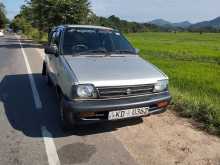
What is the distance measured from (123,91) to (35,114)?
7.33ft

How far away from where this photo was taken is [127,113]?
4512 mm

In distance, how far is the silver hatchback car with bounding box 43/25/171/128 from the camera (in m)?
4.34

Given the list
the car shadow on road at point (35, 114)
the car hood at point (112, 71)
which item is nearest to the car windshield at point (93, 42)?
the car hood at point (112, 71)

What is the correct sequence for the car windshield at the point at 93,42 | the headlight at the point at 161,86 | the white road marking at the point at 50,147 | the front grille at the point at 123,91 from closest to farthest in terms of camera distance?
the white road marking at the point at 50,147 < the front grille at the point at 123,91 < the headlight at the point at 161,86 < the car windshield at the point at 93,42

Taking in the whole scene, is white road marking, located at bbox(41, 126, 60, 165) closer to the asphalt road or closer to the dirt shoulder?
the asphalt road

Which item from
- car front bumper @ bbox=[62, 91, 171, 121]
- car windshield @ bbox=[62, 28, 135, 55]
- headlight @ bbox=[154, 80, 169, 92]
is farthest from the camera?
car windshield @ bbox=[62, 28, 135, 55]

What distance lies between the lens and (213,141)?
179 inches

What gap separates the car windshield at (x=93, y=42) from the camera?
18.4ft

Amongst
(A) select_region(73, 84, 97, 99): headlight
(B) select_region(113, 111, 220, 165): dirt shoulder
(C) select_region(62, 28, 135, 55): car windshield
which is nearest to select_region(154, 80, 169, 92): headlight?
(B) select_region(113, 111, 220, 165): dirt shoulder

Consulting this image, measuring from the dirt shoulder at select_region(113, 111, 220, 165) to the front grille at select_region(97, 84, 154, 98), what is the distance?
0.72 meters

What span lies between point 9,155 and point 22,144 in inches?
14.7

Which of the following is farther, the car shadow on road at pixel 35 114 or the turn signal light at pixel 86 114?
the car shadow on road at pixel 35 114

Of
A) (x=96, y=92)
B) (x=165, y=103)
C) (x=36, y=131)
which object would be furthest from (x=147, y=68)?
(x=36, y=131)

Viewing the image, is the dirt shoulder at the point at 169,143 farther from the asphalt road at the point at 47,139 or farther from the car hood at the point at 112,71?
the car hood at the point at 112,71
